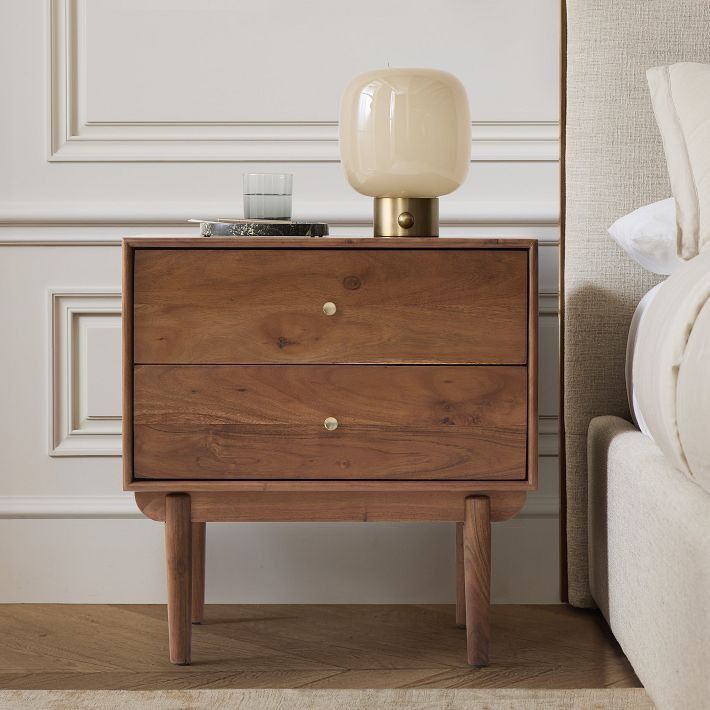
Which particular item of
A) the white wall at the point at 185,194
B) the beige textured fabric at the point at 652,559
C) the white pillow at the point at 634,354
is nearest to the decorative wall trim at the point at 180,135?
the white wall at the point at 185,194

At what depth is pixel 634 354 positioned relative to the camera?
112cm

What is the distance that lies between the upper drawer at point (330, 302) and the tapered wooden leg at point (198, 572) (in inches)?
14.6

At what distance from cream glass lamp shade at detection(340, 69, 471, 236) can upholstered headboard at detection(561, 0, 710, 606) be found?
25cm

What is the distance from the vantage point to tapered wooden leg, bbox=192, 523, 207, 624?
1.36 m

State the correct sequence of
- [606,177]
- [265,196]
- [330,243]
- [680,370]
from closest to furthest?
[680,370] < [330,243] < [265,196] < [606,177]

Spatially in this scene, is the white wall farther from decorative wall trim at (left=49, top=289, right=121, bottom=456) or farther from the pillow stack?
the pillow stack

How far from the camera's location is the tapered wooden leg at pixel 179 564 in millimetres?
1134

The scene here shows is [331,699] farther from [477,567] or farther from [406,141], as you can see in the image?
[406,141]

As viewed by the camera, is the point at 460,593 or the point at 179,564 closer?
the point at 179,564

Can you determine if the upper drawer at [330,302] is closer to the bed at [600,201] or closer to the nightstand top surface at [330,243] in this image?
the nightstand top surface at [330,243]

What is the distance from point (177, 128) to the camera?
57.9 inches

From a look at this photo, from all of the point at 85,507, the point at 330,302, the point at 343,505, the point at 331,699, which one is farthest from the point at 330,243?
the point at 85,507

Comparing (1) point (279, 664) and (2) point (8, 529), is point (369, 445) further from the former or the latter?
(2) point (8, 529)

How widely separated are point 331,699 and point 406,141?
705 millimetres
